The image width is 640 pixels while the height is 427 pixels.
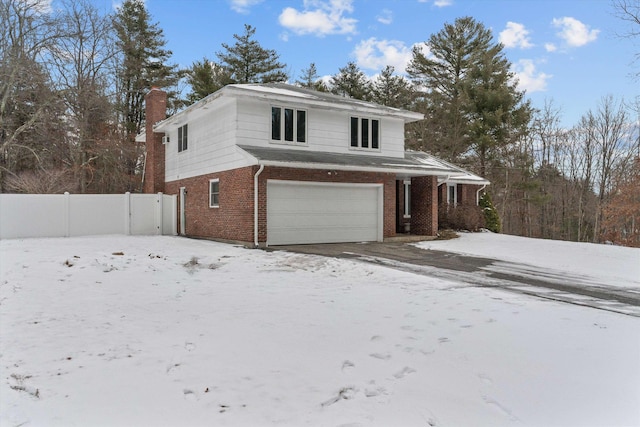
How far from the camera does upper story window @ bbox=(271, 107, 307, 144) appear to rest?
13.9 meters

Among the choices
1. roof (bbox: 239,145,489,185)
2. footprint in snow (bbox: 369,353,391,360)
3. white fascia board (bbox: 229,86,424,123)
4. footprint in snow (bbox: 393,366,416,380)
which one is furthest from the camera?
white fascia board (bbox: 229,86,424,123)

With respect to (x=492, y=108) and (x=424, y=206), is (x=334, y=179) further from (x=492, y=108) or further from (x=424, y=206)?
(x=492, y=108)

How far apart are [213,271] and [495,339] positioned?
5765 mm

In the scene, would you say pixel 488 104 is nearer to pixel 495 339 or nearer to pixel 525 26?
pixel 525 26

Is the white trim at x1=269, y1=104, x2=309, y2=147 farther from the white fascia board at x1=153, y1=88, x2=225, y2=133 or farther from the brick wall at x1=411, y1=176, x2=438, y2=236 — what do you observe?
the brick wall at x1=411, y1=176, x2=438, y2=236

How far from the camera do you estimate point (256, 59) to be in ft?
104

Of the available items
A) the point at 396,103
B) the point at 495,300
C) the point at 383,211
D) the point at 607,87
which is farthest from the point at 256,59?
the point at 495,300

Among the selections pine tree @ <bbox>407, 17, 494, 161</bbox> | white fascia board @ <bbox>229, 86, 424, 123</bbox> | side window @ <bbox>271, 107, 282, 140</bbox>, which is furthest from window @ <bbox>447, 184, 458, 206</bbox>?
side window @ <bbox>271, 107, 282, 140</bbox>

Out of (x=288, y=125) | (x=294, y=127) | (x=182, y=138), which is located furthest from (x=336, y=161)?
(x=182, y=138)

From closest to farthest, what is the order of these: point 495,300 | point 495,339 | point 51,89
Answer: point 495,339
point 495,300
point 51,89

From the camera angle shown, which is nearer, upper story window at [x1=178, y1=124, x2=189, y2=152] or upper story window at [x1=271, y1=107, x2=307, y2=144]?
upper story window at [x1=271, y1=107, x2=307, y2=144]

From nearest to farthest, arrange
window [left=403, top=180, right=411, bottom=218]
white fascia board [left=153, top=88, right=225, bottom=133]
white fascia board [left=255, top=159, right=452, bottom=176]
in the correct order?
white fascia board [left=255, top=159, right=452, bottom=176], white fascia board [left=153, top=88, right=225, bottom=133], window [left=403, top=180, right=411, bottom=218]

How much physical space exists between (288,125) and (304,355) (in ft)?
37.1

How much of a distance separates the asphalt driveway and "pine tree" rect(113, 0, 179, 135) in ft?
69.6
